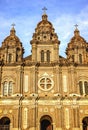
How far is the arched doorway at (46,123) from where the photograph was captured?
37.3 meters

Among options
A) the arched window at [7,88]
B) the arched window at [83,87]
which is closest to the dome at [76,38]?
the arched window at [83,87]

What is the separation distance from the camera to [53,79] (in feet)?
128

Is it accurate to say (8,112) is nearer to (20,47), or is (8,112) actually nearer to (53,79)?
(53,79)

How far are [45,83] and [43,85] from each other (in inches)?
17.9

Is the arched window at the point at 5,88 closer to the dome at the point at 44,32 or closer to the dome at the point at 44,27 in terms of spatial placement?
the dome at the point at 44,32

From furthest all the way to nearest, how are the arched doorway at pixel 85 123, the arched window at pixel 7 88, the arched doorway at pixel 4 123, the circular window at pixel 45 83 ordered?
the circular window at pixel 45 83 < the arched window at pixel 7 88 < the arched doorway at pixel 85 123 < the arched doorway at pixel 4 123

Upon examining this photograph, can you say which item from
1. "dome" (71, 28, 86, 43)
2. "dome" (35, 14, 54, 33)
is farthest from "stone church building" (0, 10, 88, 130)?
"dome" (71, 28, 86, 43)

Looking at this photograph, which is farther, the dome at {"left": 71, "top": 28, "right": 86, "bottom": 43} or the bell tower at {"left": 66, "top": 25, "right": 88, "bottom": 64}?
the dome at {"left": 71, "top": 28, "right": 86, "bottom": 43}

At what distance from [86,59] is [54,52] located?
5684 mm

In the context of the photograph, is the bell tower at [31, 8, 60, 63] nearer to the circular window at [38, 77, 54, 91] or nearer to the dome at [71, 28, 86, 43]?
the circular window at [38, 77, 54, 91]

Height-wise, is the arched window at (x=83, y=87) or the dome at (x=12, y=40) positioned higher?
the dome at (x=12, y=40)

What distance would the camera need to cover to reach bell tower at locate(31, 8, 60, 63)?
40.8m

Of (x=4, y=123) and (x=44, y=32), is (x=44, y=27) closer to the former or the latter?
(x=44, y=32)

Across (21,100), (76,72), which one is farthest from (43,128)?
(76,72)
